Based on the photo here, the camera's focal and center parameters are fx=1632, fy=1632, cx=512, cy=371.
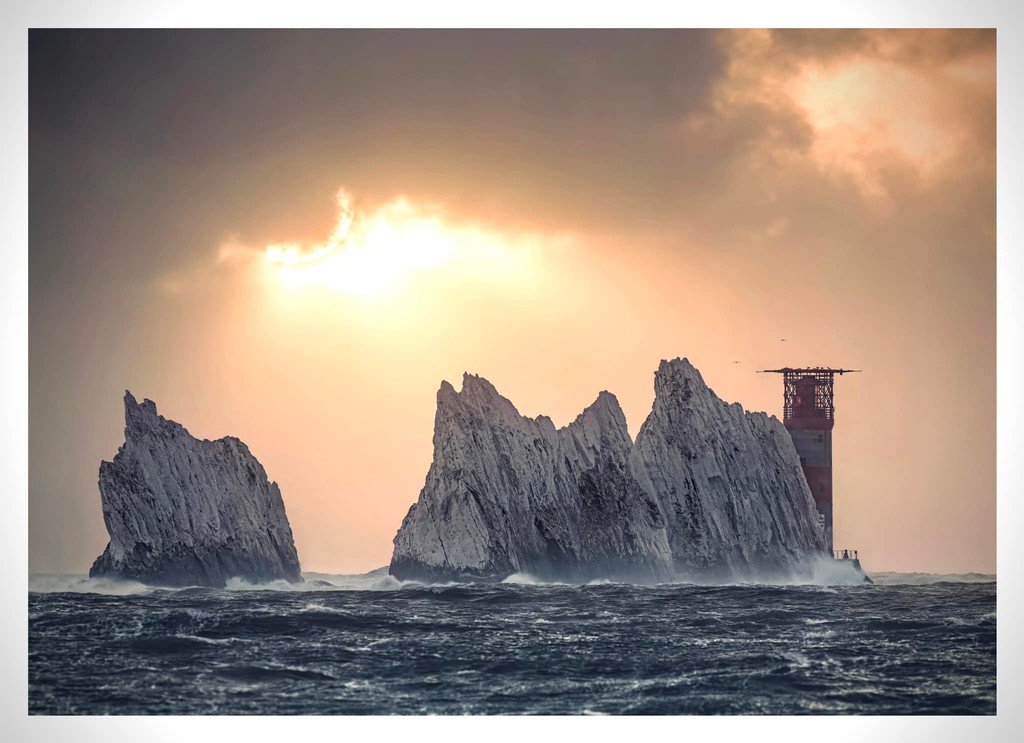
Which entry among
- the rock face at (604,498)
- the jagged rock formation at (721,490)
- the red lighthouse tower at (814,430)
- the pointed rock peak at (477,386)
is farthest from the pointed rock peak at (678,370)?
the pointed rock peak at (477,386)

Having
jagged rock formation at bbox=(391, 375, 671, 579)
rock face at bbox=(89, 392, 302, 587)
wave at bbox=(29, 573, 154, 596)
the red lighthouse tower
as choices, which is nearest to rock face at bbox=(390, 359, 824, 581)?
jagged rock formation at bbox=(391, 375, 671, 579)

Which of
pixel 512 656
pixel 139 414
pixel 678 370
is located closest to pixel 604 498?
pixel 678 370

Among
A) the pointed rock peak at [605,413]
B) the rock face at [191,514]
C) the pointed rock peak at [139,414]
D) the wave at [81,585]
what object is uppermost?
the pointed rock peak at [605,413]

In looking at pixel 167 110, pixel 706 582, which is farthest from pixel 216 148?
pixel 706 582

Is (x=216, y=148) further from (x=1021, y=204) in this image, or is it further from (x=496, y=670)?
(x=1021, y=204)

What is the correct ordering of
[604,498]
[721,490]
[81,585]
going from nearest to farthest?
[81,585] < [604,498] < [721,490]

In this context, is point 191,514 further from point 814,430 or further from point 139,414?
point 814,430

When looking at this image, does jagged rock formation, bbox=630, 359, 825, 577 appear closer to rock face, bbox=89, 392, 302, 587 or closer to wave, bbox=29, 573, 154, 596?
rock face, bbox=89, 392, 302, 587

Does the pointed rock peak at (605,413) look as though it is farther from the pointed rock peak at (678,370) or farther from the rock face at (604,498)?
the pointed rock peak at (678,370)
